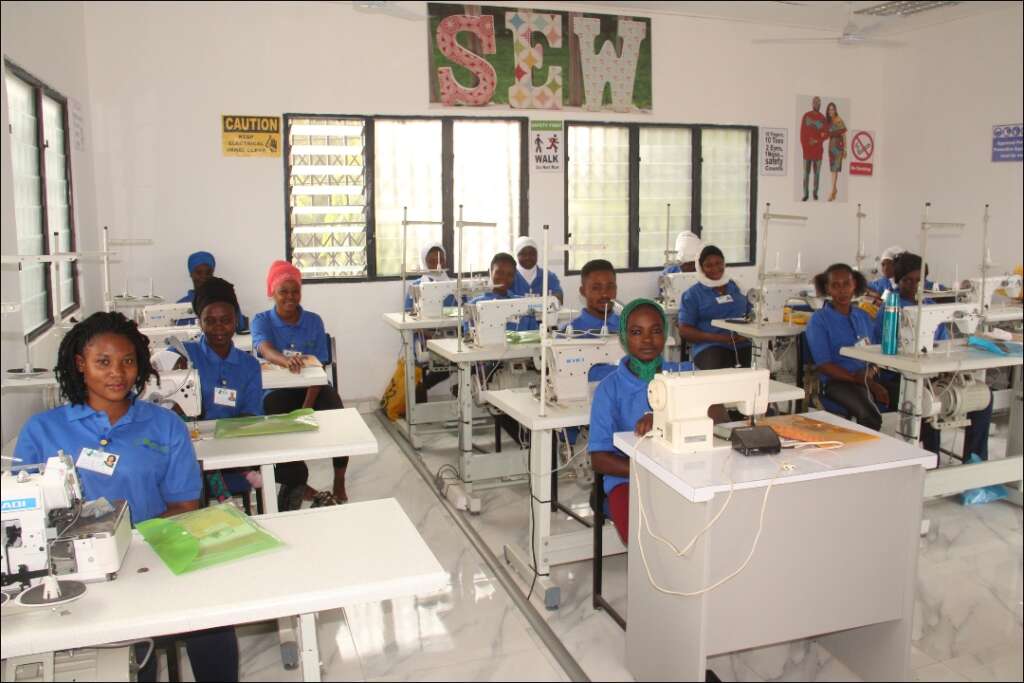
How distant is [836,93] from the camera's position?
284 inches

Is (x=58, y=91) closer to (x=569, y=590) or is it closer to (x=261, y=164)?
(x=261, y=164)

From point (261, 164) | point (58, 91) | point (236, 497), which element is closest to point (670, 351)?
point (261, 164)

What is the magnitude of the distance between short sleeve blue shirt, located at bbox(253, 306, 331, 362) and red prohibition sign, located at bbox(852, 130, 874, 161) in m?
5.34

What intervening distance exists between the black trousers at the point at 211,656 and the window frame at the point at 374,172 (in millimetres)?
3955

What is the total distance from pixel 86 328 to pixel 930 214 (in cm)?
659

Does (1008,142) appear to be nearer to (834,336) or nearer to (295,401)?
(834,336)

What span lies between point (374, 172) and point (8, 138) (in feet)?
9.65

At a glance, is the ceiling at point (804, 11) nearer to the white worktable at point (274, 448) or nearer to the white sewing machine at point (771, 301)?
the white sewing machine at point (771, 301)

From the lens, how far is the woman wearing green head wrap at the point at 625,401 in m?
2.48

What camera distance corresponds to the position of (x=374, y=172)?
5883 millimetres

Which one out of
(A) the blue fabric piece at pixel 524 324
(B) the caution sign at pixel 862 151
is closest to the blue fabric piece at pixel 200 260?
(A) the blue fabric piece at pixel 524 324

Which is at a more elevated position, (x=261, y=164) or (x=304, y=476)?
(x=261, y=164)

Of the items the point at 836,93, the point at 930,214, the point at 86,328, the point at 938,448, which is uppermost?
the point at 836,93

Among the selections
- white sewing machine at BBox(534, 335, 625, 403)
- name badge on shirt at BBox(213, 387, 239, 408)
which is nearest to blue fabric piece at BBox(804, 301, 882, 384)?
white sewing machine at BBox(534, 335, 625, 403)
